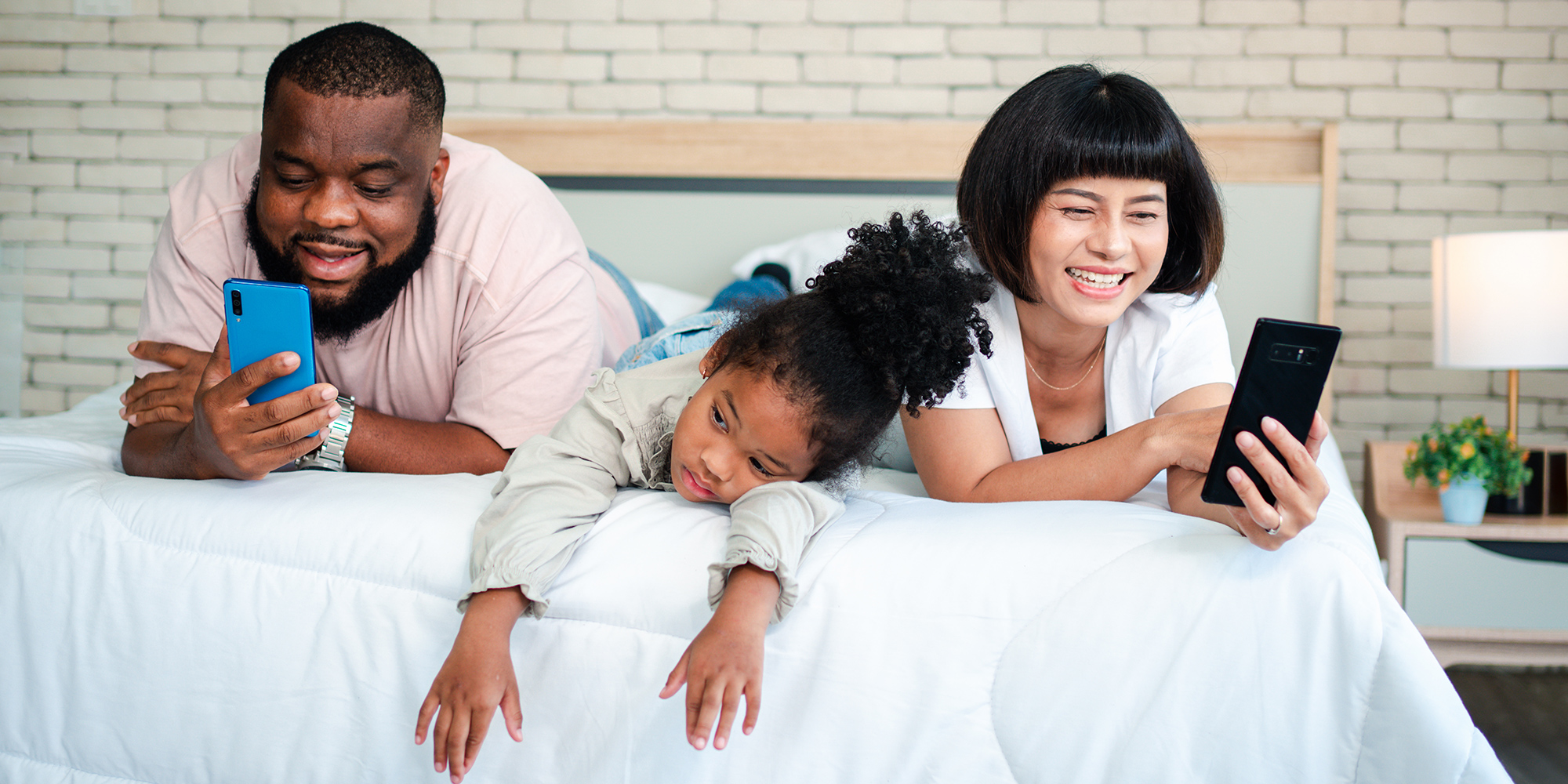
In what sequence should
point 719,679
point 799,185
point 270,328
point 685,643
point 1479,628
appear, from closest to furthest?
point 719,679
point 685,643
point 270,328
point 1479,628
point 799,185

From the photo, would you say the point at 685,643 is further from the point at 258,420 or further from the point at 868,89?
the point at 868,89

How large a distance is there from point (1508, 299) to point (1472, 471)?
400mm

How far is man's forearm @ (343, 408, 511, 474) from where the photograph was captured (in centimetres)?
122

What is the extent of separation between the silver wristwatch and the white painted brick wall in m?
1.81

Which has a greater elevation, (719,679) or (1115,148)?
(1115,148)

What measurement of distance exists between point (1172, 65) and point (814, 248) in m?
1.19

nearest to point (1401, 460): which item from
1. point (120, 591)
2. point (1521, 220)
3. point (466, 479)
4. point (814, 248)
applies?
point (1521, 220)

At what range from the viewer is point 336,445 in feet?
3.95

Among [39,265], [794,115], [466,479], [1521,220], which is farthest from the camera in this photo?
[39,265]

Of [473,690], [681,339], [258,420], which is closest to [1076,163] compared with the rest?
[681,339]

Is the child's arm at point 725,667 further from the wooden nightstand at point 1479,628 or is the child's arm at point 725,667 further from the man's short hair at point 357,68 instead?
the wooden nightstand at point 1479,628

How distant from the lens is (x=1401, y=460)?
7.40 feet

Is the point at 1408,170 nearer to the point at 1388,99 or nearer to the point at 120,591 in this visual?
the point at 1388,99

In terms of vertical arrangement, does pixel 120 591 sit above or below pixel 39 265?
below
